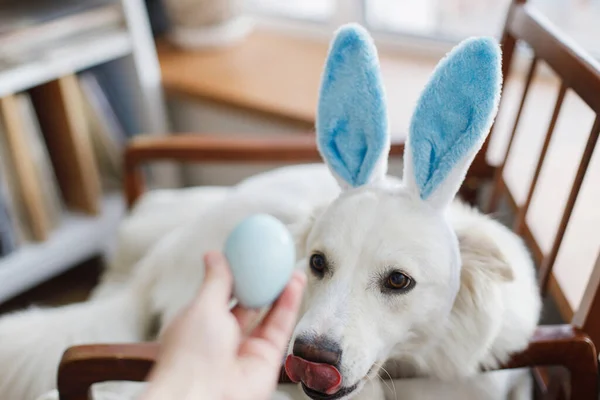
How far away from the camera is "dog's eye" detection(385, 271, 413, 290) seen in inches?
25.4

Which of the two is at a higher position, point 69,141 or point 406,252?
point 406,252

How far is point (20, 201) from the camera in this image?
1.43 m

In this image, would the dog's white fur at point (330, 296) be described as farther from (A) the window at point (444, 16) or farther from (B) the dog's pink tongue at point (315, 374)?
(A) the window at point (444, 16)

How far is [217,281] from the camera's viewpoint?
1.82ft

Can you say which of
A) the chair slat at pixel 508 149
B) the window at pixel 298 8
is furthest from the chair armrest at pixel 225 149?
the window at pixel 298 8

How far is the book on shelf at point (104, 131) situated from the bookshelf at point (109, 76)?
1.4 inches

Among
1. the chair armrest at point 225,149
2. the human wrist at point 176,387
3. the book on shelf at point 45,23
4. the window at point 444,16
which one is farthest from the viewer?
the window at point 444,16

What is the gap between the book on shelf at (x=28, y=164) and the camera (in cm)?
132

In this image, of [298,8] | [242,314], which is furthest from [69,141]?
[242,314]

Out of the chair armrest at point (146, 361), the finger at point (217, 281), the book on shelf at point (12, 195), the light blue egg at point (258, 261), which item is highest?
the finger at point (217, 281)

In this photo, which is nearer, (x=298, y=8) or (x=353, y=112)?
(x=353, y=112)

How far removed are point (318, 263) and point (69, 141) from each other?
0.99m

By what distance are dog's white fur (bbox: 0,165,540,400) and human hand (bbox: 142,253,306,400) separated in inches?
2.9

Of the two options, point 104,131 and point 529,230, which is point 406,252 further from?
point 104,131
